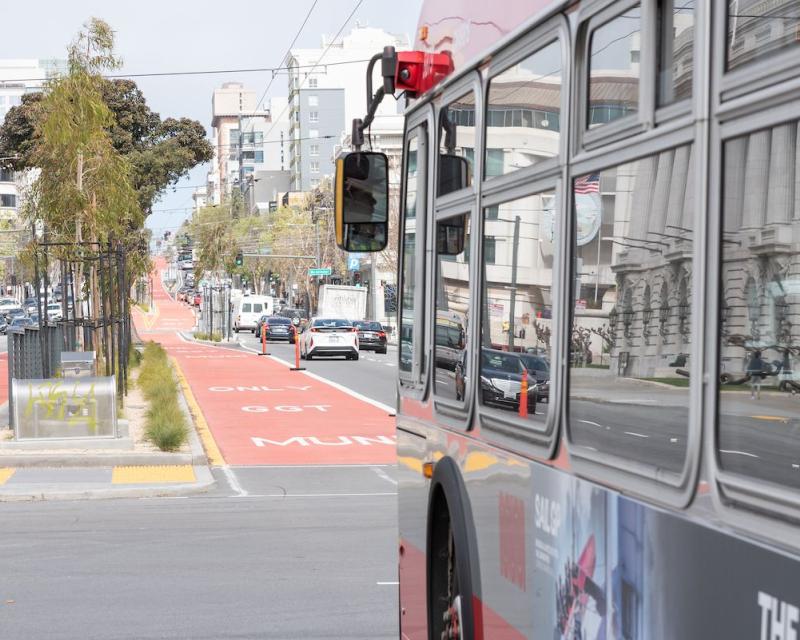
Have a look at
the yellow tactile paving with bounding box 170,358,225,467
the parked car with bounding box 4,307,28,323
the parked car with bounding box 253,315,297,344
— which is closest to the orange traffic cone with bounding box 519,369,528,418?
the yellow tactile paving with bounding box 170,358,225,467

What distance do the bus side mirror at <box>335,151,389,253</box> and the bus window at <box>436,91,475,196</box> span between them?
65cm

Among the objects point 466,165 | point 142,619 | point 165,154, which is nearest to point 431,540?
point 466,165

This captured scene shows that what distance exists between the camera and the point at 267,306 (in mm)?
96250

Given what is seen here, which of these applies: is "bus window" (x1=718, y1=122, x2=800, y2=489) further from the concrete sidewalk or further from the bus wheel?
the bus wheel

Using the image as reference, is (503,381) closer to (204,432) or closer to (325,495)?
(325,495)

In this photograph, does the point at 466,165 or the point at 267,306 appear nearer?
the point at 466,165

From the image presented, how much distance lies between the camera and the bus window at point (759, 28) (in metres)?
2.95

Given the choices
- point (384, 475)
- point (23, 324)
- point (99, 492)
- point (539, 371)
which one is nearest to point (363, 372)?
point (23, 324)

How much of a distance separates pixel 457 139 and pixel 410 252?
1.05 meters

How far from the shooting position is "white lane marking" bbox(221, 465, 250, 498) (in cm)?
1559

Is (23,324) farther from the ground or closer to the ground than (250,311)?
farther from the ground

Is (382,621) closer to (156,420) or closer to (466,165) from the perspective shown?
(466,165)

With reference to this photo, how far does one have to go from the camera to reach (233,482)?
1662cm

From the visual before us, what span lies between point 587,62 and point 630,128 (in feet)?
1.48
